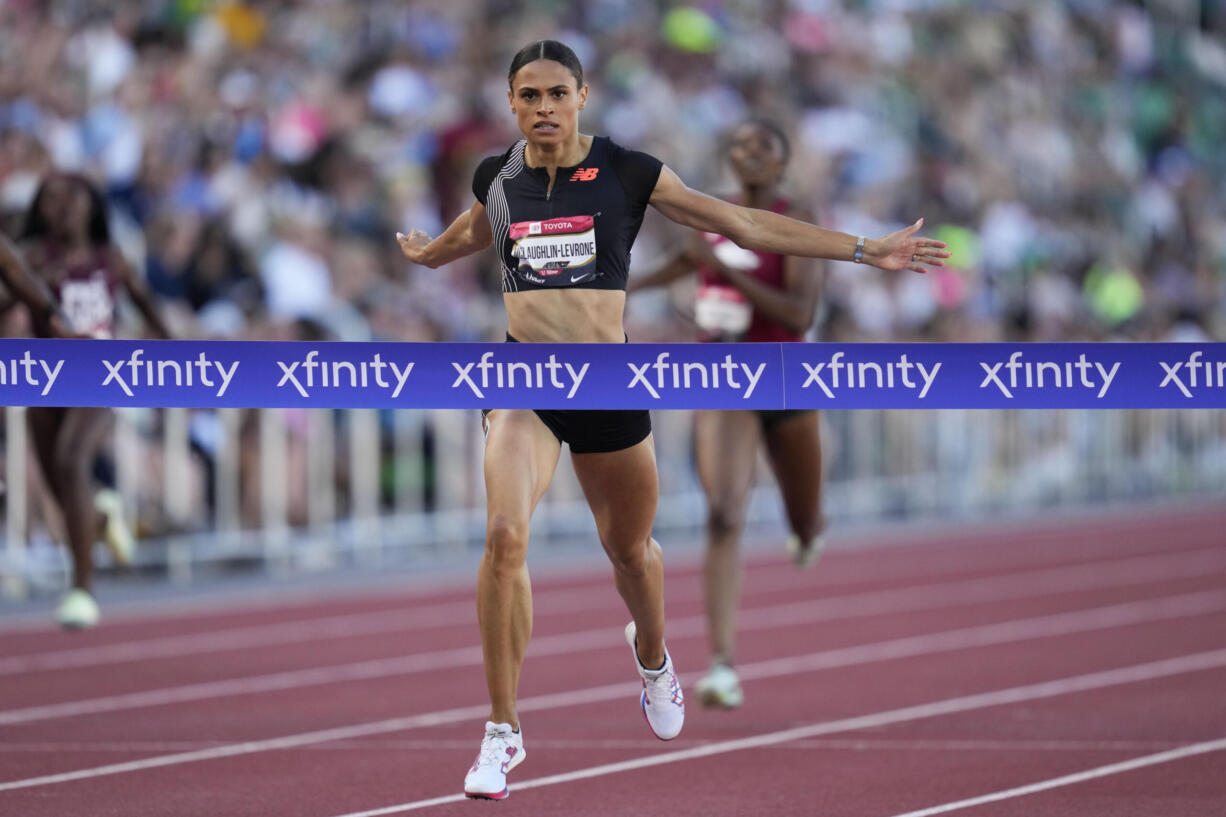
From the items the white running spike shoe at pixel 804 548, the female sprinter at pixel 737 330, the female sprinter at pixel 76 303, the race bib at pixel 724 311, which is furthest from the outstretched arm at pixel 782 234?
the female sprinter at pixel 76 303

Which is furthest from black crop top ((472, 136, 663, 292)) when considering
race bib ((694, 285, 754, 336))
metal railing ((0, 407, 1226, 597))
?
metal railing ((0, 407, 1226, 597))

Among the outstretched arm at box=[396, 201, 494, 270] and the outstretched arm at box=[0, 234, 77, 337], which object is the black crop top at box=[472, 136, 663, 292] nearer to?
the outstretched arm at box=[396, 201, 494, 270]

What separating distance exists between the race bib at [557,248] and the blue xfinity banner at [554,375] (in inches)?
9.4

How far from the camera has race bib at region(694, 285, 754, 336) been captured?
8.84 metres

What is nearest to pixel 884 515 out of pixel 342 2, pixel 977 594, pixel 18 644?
pixel 977 594

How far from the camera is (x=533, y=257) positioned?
20.6 feet

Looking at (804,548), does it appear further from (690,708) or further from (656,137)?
(656,137)

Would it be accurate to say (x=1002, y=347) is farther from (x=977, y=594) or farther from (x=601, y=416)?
(x=977, y=594)

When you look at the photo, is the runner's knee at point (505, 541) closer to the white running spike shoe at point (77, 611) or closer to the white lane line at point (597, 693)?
the white lane line at point (597, 693)

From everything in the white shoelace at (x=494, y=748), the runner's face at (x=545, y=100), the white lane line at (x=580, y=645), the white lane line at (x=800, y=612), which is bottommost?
the white shoelace at (x=494, y=748)

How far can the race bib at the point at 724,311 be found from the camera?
8.84m

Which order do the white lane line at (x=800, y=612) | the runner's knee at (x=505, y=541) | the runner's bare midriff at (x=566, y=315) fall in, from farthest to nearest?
1. the white lane line at (x=800, y=612)
2. the runner's bare midriff at (x=566, y=315)
3. the runner's knee at (x=505, y=541)

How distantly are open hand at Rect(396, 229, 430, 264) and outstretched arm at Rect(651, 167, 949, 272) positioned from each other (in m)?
0.92

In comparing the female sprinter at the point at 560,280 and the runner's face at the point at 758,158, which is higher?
the runner's face at the point at 758,158
